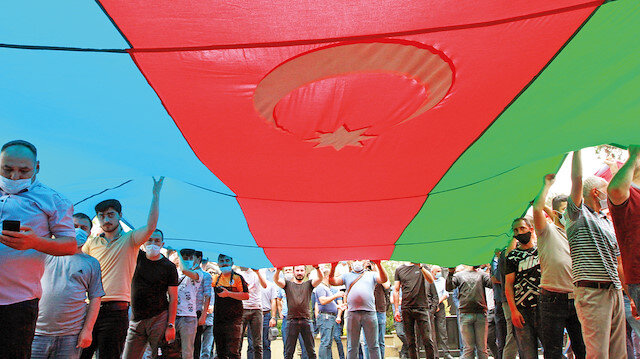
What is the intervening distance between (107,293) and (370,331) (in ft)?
13.8

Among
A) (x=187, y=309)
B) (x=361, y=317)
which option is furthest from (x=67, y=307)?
(x=361, y=317)

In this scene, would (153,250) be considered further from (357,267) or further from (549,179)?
(549,179)

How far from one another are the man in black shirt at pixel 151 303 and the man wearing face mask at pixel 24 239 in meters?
2.41

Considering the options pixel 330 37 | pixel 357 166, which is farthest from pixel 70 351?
pixel 330 37

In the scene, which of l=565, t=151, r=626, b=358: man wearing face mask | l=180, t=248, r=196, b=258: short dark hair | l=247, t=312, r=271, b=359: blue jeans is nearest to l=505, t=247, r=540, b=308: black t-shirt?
l=565, t=151, r=626, b=358: man wearing face mask

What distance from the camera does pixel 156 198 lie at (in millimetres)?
4316

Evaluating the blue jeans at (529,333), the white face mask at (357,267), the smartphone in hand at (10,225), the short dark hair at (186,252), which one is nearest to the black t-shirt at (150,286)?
the short dark hair at (186,252)

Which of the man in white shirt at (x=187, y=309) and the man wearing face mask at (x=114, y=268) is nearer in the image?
the man wearing face mask at (x=114, y=268)

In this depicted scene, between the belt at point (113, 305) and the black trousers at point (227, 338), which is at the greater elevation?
the belt at point (113, 305)

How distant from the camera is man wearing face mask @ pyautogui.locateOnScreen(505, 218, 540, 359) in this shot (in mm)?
4734

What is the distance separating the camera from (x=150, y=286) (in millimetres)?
5055

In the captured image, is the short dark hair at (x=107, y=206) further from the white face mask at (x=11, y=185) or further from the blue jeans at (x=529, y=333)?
the blue jeans at (x=529, y=333)

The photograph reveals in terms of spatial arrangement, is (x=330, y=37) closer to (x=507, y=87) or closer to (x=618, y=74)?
(x=507, y=87)

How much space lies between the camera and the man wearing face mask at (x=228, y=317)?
6.45 meters
